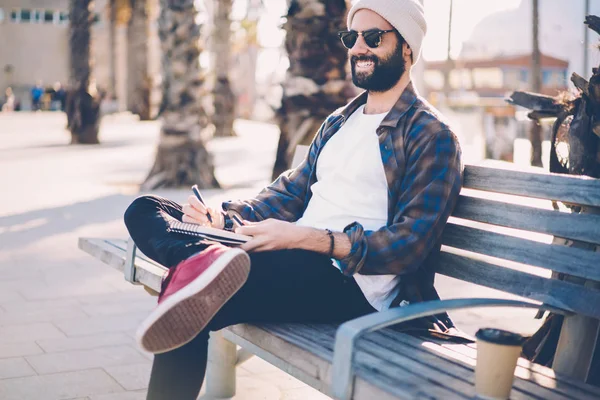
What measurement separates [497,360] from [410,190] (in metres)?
0.95

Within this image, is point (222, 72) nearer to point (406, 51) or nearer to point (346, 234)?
point (406, 51)

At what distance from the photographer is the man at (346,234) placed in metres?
2.66

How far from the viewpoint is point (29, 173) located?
45.9 ft

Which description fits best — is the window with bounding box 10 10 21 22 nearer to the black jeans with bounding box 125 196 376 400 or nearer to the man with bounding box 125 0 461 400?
the man with bounding box 125 0 461 400

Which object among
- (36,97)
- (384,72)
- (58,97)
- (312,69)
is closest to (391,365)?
(384,72)

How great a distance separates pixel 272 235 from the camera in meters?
3.01

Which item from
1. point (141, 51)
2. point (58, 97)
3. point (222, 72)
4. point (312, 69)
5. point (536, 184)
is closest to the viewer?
point (536, 184)

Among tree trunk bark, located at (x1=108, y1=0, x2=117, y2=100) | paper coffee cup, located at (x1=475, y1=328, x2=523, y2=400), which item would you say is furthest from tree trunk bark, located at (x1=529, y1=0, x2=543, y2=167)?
tree trunk bark, located at (x1=108, y1=0, x2=117, y2=100)

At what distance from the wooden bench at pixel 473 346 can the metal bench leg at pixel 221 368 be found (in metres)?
0.68

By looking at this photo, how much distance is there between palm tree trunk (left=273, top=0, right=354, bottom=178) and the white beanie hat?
5.19m

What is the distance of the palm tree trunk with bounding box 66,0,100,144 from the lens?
20781 millimetres

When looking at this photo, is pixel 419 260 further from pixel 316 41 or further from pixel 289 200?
pixel 316 41

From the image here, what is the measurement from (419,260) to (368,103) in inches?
29.9

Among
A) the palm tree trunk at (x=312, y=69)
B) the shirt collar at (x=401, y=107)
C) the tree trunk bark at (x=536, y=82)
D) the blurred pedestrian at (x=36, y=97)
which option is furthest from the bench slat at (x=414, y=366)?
the blurred pedestrian at (x=36, y=97)
